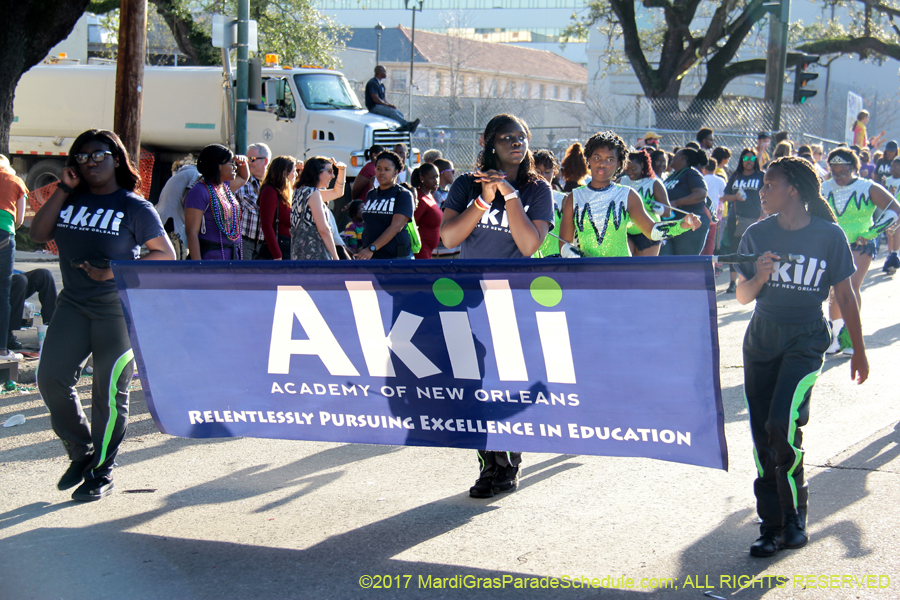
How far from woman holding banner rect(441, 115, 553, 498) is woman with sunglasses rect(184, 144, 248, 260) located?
2517mm

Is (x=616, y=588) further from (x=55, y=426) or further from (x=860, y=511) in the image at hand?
(x=55, y=426)

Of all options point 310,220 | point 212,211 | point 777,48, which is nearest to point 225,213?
point 212,211

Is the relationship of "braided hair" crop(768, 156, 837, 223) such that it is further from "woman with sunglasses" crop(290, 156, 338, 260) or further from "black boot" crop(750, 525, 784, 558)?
"woman with sunglasses" crop(290, 156, 338, 260)

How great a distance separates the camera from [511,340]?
3.90 m

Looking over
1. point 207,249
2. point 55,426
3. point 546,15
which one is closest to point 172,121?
point 207,249

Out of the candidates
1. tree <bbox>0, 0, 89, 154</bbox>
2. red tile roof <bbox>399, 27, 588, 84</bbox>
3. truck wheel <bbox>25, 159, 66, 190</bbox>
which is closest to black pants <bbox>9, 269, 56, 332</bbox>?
tree <bbox>0, 0, 89, 154</bbox>

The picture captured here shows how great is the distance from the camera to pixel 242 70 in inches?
483

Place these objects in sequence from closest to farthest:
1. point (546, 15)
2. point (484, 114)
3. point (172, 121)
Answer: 1. point (172, 121)
2. point (484, 114)
3. point (546, 15)

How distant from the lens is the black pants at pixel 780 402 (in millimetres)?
3846

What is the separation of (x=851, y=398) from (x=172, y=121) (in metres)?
15.6

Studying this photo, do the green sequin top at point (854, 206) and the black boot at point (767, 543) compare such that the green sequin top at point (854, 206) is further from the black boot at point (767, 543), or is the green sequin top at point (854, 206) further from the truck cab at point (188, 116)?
the truck cab at point (188, 116)

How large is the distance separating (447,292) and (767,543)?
179 centimetres

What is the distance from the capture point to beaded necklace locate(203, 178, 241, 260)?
653 centimetres

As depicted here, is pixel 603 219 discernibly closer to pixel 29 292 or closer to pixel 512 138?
pixel 512 138
